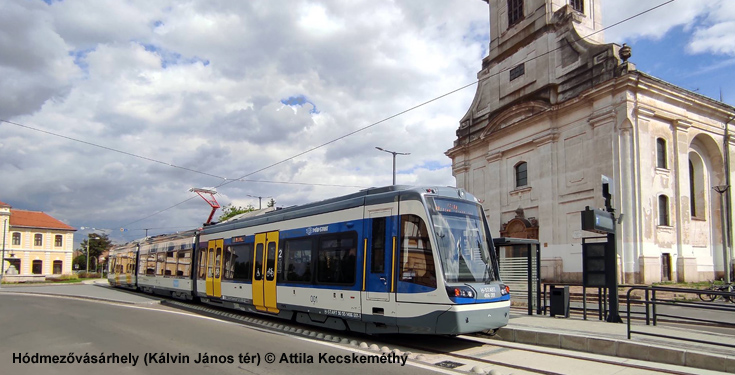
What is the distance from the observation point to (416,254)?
926cm

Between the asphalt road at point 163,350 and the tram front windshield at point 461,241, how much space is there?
6.81ft

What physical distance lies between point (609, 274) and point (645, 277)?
14485mm

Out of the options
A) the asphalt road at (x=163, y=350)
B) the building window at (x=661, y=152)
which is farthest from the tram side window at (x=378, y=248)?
the building window at (x=661, y=152)

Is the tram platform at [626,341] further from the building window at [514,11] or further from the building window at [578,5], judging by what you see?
the building window at [514,11]

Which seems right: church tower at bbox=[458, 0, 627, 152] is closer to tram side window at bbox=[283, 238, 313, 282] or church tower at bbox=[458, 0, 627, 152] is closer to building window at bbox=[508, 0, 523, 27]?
building window at bbox=[508, 0, 523, 27]

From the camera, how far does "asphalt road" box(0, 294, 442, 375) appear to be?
763 cm

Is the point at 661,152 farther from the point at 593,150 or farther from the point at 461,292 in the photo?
the point at 461,292

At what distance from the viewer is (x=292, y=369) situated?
758 cm

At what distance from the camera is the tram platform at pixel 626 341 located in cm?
779

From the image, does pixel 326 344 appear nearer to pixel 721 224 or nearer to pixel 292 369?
pixel 292 369

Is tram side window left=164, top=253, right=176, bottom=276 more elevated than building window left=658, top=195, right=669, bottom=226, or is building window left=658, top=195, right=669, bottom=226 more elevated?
building window left=658, top=195, right=669, bottom=226

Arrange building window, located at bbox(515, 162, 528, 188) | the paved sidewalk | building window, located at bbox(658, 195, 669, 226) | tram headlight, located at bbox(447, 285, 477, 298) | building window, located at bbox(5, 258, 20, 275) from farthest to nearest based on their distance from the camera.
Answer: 1. building window, located at bbox(5, 258, 20, 275)
2. building window, located at bbox(515, 162, 528, 188)
3. building window, located at bbox(658, 195, 669, 226)
4. the paved sidewalk
5. tram headlight, located at bbox(447, 285, 477, 298)

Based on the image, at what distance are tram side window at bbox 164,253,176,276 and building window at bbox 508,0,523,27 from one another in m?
25.8

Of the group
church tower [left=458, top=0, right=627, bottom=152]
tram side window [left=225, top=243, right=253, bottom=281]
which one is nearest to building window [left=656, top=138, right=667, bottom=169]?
church tower [left=458, top=0, right=627, bottom=152]
